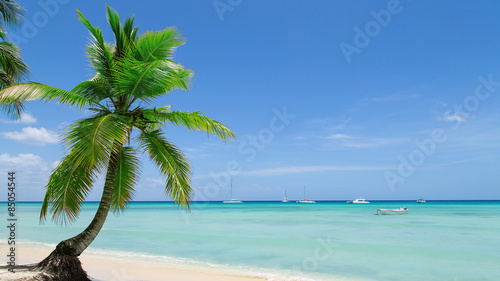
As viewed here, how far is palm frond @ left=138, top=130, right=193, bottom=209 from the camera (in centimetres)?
613

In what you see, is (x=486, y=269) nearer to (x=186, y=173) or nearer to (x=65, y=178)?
(x=186, y=173)

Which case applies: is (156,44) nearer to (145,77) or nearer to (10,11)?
(145,77)

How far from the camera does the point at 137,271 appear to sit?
9914mm

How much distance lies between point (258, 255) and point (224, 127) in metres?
8.51

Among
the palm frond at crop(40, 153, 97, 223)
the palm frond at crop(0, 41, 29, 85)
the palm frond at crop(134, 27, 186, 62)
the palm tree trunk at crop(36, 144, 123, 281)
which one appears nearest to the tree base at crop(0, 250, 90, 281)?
the palm tree trunk at crop(36, 144, 123, 281)

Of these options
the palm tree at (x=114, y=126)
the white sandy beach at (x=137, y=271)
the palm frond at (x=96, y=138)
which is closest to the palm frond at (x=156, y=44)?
the palm tree at (x=114, y=126)

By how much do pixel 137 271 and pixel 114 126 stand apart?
6081 mm

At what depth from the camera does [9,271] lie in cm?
571

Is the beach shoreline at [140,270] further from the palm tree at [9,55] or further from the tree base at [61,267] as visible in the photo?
the palm tree at [9,55]

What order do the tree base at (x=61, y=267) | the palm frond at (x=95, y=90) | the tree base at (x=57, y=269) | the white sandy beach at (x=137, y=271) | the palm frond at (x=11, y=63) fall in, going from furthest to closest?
the white sandy beach at (x=137, y=271) → the palm frond at (x=11, y=63) → the palm frond at (x=95, y=90) → the tree base at (x=61, y=267) → the tree base at (x=57, y=269)

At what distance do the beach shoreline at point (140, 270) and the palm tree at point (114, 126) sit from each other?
3.05 metres

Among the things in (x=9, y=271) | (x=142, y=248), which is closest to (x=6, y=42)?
(x=9, y=271)

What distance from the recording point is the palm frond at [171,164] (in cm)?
613

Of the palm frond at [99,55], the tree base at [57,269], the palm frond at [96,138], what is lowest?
the tree base at [57,269]
